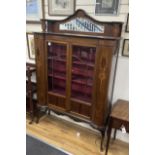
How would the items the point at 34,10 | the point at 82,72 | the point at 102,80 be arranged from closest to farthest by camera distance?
the point at 102,80 < the point at 82,72 < the point at 34,10

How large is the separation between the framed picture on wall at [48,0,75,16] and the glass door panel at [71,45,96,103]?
0.59 m

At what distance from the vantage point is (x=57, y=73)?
2.30 m

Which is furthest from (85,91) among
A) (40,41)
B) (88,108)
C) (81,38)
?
(40,41)

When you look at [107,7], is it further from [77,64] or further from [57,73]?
[57,73]

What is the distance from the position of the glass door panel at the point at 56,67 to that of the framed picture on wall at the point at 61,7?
49 centimetres

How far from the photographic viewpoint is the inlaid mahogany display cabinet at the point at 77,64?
1818mm

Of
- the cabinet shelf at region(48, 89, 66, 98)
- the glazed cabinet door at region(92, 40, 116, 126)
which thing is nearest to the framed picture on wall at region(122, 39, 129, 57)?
the glazed cabinet door at region(92, 40, 116, 126)

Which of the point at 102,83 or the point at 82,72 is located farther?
the point at 82,72

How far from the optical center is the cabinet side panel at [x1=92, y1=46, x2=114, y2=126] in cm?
175

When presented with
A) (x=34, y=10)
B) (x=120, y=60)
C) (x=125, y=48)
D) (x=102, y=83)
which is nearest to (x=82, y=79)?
(x=102, y=83)

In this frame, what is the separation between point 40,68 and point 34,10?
0.95 metres

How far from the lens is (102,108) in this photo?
194 centimetres
